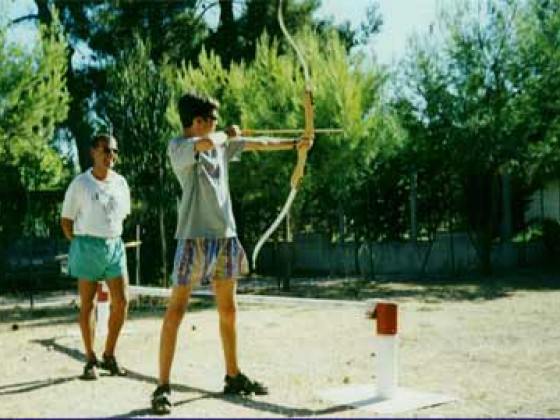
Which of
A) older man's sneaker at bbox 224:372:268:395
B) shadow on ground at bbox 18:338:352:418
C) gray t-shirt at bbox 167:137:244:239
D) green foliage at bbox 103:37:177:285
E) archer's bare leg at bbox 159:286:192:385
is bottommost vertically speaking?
shadow on ground at bbox 18:338:352:418

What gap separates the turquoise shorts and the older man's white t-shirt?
0.20 ft

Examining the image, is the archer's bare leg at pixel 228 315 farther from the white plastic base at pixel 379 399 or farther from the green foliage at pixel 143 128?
the green foliage at pixel 143 128

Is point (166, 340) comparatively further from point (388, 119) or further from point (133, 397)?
point (388, 119)

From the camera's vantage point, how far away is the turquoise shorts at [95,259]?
6383 millimetres

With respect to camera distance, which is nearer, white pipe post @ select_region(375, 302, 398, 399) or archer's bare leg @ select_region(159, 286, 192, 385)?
archer's bare leg @ select_region(159, 286, 192, 385)

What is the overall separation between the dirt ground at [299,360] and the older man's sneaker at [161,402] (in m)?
0.07

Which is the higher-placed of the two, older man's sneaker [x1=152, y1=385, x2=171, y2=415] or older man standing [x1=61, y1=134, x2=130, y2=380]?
older man standing [x1=61, y1=134, x2=130, y2=380]

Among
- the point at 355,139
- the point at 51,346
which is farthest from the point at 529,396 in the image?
the point at 355,139

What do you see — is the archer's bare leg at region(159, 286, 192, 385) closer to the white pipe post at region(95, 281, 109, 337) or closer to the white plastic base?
the white plastic base

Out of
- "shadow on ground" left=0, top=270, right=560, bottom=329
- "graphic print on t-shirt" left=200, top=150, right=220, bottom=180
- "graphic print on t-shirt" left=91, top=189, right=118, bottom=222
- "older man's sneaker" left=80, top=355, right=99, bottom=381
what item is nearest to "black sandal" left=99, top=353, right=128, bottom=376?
"older man's sneaker" left=80, top=355, right=99, bottom=381

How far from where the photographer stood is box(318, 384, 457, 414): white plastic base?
5090 millimetres

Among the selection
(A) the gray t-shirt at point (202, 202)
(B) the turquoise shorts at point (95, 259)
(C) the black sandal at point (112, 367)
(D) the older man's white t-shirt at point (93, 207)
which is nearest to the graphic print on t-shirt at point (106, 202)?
(D) the older man's white t-shirt at point (93, 207)

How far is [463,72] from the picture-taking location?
1628 centimetres

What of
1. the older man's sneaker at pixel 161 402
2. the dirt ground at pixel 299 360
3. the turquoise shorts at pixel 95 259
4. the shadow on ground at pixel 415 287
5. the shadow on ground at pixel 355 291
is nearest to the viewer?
the older man's sneaker at pixel 161 402
